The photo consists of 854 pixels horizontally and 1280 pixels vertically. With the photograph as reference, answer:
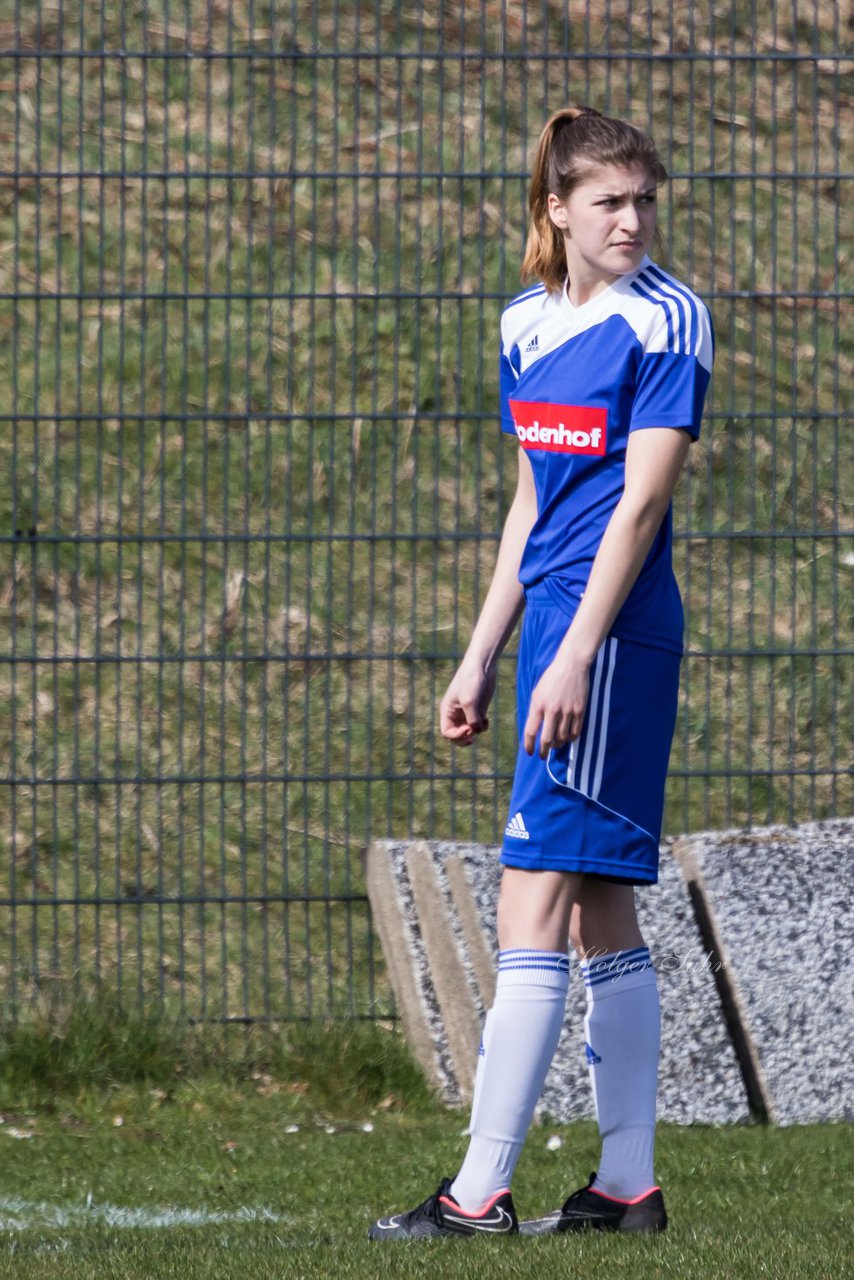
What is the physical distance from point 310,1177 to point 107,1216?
1.88 ft

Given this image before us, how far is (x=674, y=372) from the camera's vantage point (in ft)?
11.0

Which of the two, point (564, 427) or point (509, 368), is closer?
point (564, 427)

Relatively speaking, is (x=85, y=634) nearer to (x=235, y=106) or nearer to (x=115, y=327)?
(x=115, y=327)

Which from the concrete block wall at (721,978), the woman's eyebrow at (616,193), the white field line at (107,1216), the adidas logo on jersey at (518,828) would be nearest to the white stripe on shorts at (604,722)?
the adidas logo on jersey at (518,828)

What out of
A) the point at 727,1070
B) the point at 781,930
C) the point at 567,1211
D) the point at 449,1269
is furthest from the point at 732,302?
the point at 449,1269

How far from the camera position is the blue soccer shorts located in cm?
337

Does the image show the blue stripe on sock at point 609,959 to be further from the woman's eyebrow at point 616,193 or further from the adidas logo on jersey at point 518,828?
the woman's eyebrow at point 616,193

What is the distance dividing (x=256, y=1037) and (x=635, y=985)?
2.33m

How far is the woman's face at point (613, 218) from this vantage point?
11.3ft

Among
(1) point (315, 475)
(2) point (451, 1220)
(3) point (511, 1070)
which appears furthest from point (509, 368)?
(1) point (315, 475)

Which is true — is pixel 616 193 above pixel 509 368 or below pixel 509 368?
above

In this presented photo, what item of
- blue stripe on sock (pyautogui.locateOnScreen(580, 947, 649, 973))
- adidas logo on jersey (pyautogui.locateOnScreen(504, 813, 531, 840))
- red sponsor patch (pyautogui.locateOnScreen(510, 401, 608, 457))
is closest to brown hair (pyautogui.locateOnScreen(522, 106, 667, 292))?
red sponsor patch (pyautogui.locateOnScreen(510, 401, 608, 457))

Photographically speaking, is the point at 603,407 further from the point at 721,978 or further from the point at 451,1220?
the point at 721,978

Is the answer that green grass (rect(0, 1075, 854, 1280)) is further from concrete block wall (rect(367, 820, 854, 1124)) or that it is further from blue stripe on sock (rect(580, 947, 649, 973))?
blue stripe on sock (rect(580, 947, 649, 973))
